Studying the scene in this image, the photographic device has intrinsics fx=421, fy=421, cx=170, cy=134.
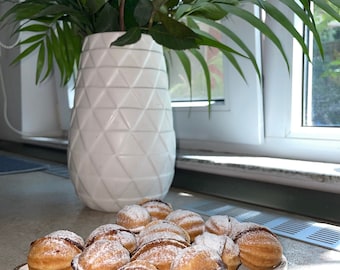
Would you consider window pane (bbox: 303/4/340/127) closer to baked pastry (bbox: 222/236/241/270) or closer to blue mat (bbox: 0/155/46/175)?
baked pastry (bbox: 222/236/241/270)

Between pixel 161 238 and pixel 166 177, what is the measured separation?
0.40m

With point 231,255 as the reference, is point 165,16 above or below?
above

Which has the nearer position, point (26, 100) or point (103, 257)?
point (103, 257)

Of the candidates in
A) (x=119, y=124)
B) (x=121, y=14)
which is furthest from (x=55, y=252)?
(x=121, y=14)

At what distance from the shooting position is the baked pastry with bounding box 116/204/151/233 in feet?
1.66

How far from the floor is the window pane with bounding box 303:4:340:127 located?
31 cm

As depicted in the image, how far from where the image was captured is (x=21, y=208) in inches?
33.8

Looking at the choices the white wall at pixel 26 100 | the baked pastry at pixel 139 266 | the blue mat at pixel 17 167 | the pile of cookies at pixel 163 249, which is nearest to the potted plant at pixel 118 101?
the pile of cookies at pixel 163 249

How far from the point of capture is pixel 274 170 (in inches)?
33.0

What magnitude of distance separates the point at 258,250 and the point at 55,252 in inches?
7.9

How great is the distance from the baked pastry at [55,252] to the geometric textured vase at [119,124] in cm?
32

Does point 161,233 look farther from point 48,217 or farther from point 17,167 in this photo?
point 17,167

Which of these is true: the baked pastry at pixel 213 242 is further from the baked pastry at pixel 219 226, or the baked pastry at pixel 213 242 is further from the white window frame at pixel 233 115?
the white window frame at pixel 233 115

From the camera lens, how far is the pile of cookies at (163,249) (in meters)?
0.37
